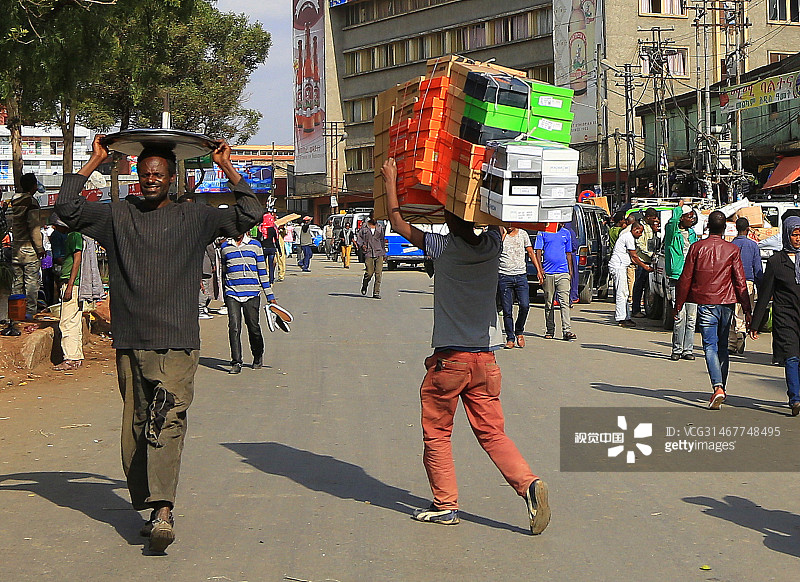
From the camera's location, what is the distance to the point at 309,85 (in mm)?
A: 83188

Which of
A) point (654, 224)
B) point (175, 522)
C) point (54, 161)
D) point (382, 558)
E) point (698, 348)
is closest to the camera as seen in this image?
point (382, 558)

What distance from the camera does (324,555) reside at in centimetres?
543

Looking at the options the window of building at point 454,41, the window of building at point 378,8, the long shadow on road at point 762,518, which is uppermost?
the window of building at point 378,8

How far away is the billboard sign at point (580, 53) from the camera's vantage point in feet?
185

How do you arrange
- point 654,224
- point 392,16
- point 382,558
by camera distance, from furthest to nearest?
point 392,16, point 654,224, point 382,558

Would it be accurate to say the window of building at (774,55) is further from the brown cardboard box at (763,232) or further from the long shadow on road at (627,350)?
the long shadow on road at (627,350)

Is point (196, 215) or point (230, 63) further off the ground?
point (230, 63)

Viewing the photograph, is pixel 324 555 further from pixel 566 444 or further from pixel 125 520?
pixel 566 444

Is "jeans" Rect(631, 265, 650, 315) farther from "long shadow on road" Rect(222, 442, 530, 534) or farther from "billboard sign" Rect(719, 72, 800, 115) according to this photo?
"long shadow on road" Rect(222, 442, 530, 534)

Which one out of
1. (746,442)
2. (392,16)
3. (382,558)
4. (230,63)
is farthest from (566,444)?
(392,16)

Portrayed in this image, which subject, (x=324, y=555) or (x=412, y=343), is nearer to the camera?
(x=324, y=555)

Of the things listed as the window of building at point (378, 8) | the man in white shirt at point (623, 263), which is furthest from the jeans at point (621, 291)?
the window of building at point (378, 8)

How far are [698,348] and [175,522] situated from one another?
10.7 meters

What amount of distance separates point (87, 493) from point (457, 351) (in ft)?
8.61
